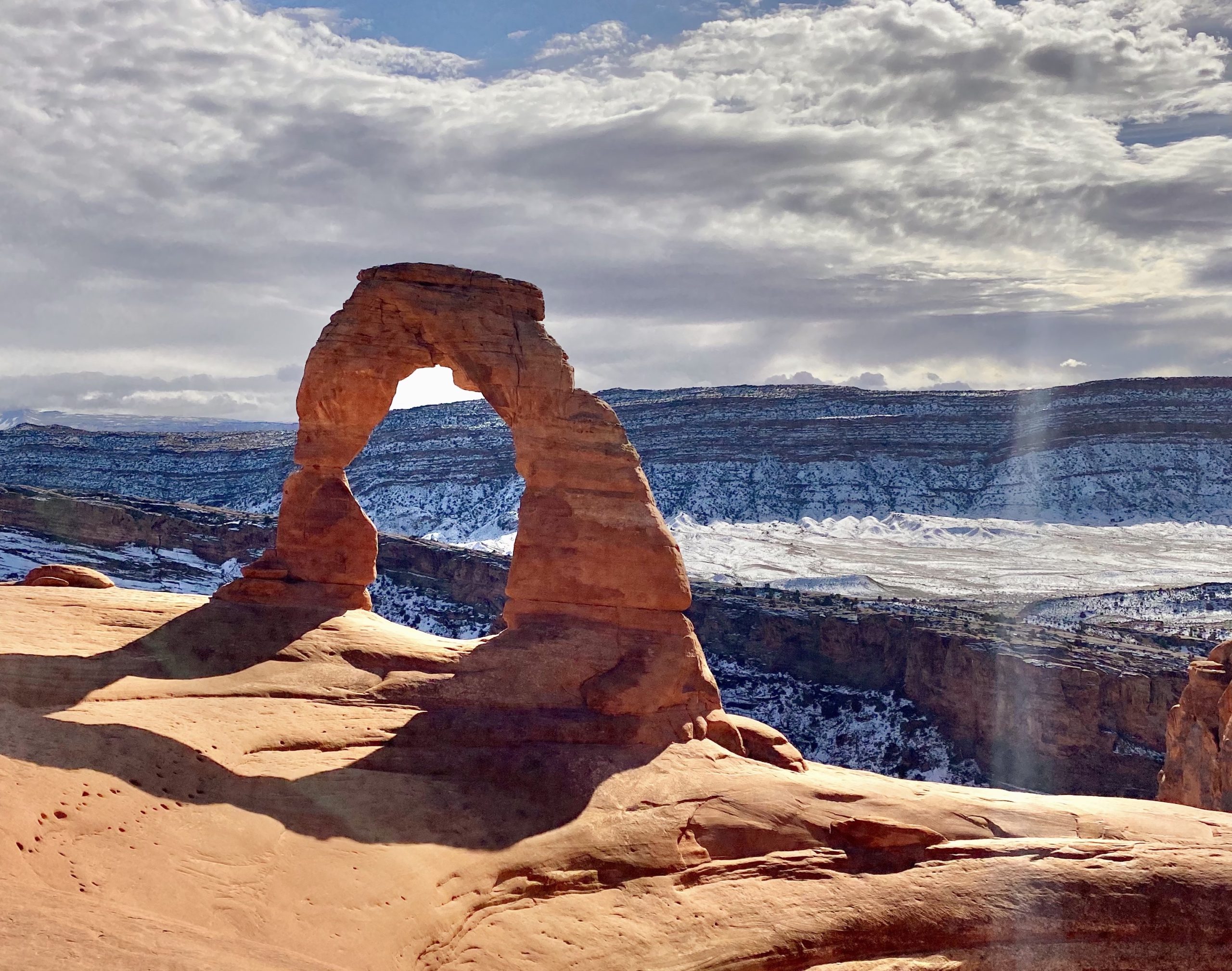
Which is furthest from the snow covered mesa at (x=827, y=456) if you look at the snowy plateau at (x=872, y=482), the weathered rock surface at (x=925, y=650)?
the weathered rock surface at (x=925, y=650)

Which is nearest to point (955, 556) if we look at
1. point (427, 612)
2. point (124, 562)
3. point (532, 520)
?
point (427, 612)

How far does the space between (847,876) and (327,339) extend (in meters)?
15.5

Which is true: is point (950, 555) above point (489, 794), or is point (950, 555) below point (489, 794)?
below

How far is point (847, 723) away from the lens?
5269 centimetres

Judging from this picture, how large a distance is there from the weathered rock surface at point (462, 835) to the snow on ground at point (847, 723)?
85.4ft

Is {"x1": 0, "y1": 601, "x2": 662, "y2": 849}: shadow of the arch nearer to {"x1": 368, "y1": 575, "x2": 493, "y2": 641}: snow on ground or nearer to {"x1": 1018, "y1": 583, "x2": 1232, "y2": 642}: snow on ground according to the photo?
{"x1": 368, "y1": 575, "x2": 493, "y2": 641}: snow on ground

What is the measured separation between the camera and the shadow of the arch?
1745cm

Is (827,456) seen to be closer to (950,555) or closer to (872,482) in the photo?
(872,482)

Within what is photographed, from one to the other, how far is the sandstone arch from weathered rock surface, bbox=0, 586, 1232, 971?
0.99 m

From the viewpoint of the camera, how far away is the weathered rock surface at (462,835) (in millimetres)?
15562

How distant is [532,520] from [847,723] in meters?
32.6

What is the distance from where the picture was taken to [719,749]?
23469 mm

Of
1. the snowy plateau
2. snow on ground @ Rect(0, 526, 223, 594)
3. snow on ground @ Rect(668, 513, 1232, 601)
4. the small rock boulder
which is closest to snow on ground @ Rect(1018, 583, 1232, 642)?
the snowy plateau

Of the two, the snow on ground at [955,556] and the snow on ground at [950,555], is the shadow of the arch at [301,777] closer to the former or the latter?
the snow on ground at [950,555]
